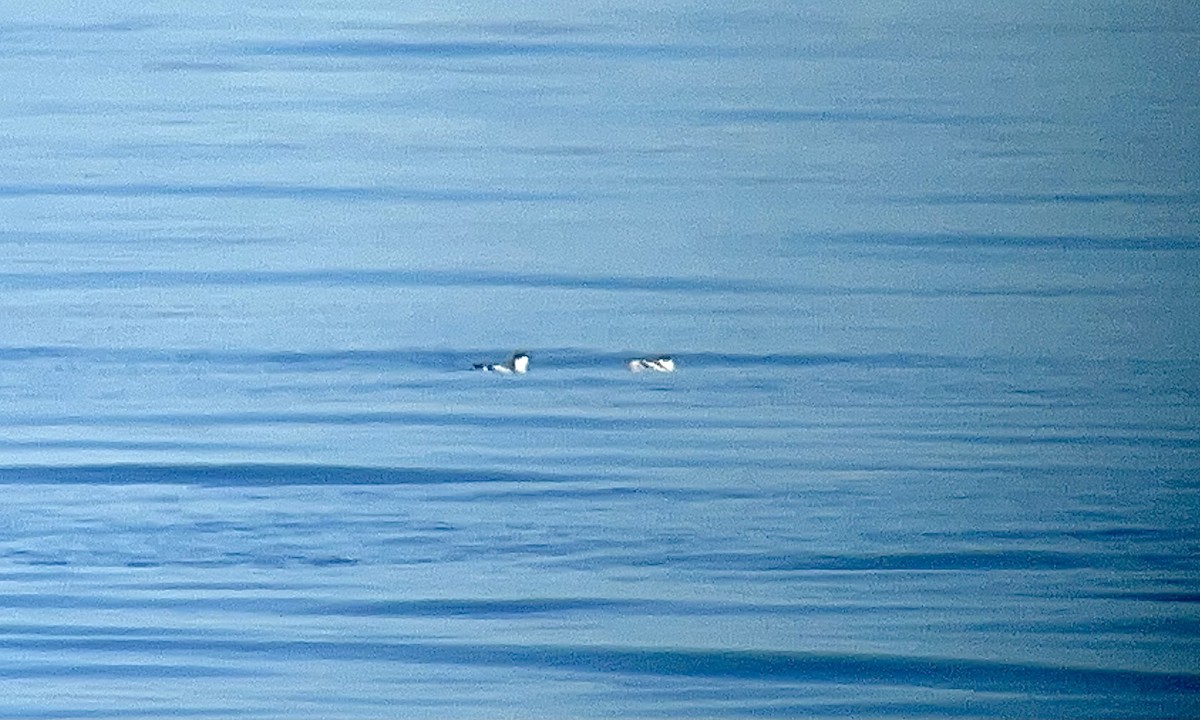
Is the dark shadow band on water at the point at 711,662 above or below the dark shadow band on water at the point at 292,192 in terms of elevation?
below

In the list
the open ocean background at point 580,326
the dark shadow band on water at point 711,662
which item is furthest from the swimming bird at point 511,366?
the dark shadow band on water at point 711,662

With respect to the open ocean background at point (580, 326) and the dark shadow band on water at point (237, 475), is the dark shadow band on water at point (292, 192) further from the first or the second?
the dark shadow band on water at point (237, 475)

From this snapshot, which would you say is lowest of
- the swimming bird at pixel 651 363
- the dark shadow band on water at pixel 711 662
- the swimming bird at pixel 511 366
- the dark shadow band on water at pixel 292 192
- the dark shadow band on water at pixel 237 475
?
the dark shadow band on water at pixel 711 662

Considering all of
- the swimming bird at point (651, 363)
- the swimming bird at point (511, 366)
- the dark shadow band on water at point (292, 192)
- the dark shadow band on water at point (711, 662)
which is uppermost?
the dark shadow band on water at point (292, 192)

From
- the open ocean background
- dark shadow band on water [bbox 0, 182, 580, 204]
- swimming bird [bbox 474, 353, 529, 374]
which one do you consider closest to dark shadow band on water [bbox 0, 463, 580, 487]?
the open ocean background

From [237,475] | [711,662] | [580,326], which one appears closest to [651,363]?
[580,326]

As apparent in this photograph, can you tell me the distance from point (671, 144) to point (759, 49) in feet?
0.47

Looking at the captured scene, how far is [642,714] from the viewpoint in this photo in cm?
163

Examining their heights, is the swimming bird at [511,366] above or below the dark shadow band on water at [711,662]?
above

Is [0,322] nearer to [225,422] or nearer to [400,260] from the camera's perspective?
[225,422]

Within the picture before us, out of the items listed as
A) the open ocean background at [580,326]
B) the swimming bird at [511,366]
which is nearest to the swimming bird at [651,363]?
the open ocean background at [580,326]

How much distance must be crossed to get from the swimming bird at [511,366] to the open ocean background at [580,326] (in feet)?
0.06

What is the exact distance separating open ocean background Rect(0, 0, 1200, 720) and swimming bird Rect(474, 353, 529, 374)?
0.02 metres

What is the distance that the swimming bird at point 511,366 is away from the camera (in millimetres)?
1555
